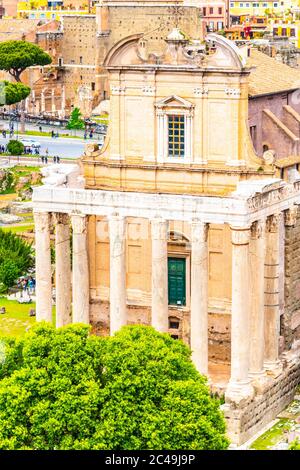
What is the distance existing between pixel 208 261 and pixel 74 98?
106 metres

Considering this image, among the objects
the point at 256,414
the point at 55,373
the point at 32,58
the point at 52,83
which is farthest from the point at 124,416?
the point at 52,83

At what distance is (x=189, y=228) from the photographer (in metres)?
63.1

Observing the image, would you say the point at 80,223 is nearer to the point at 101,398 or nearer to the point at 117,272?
the point at 117,272

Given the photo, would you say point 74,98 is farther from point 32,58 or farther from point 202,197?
point 202,197

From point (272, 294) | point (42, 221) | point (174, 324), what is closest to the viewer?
point (272, 294)

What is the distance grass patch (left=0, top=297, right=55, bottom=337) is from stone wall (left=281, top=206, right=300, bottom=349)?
36.5 ft

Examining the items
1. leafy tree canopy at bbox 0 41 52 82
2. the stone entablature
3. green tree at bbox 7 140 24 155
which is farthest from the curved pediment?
leafy tree canopy at bbox 0 41 52 82

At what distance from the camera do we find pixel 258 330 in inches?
2399

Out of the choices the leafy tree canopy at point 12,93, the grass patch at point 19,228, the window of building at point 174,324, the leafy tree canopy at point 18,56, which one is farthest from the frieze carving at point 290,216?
the leafy tree canopy at point 18,56

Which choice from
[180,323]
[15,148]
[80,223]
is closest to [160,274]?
[80,223]

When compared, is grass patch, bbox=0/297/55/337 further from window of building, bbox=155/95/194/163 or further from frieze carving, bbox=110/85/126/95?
frieze carving, bbox=110/85/126/95

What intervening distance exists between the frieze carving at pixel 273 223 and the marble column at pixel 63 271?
7.04 meters

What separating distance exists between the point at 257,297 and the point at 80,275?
6.27 metres

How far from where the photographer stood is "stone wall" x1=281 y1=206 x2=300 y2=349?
63.6 metres
